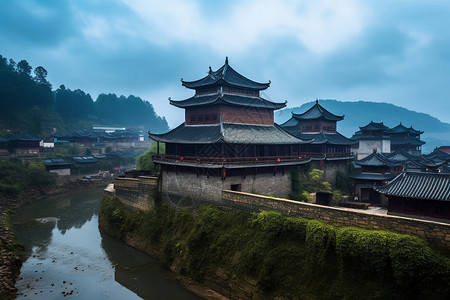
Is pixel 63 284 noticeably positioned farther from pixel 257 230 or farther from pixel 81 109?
pixel 81 109

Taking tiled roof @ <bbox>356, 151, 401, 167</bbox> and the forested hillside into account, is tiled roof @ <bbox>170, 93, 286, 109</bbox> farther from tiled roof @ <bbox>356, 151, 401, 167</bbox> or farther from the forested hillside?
the forested hillside

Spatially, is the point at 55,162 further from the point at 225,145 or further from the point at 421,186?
the point at 421,186

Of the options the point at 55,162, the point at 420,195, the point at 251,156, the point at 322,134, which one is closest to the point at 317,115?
the point at 322,134

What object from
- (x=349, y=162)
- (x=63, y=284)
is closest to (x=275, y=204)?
(x=63, y=284)

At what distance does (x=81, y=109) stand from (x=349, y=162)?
4459 inches

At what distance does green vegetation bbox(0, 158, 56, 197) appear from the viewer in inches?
1902

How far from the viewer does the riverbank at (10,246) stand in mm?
20734

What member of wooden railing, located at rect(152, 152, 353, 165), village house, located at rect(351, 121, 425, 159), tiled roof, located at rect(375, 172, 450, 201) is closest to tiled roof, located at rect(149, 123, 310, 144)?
wooden railing, located at rect(152, 152, 353, 165)

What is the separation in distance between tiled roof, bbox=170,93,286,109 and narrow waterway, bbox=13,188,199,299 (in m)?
15.0

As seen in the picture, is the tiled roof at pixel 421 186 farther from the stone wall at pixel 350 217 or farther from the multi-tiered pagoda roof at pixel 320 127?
the multi-tiered pagoda roof at pixel 320 127

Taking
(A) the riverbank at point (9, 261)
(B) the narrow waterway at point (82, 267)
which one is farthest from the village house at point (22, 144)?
(A) the riverbank at point (9, 261)

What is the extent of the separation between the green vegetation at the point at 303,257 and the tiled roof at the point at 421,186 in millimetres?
6731

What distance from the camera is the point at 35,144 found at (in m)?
68.7

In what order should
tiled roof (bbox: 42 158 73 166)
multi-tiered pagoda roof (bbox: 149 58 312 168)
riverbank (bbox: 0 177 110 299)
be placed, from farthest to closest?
1. tiled roof (bbox: 42 158 73 166)
2. multi-tiered pagoda roof (bbox: 149 58 312 168)
3. riverbank (bbox: 0 177 110 299)
